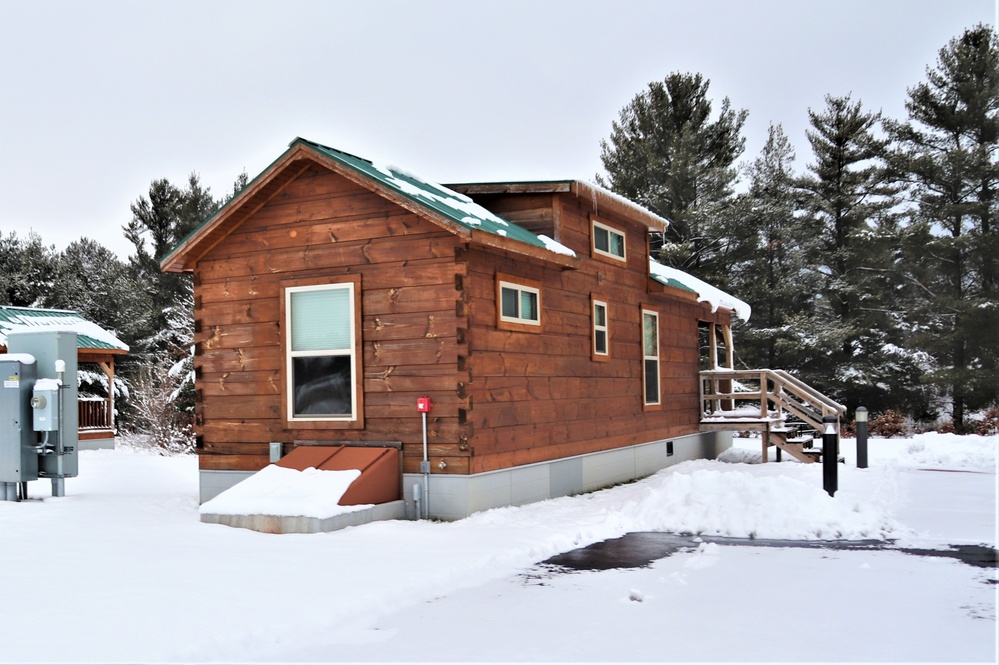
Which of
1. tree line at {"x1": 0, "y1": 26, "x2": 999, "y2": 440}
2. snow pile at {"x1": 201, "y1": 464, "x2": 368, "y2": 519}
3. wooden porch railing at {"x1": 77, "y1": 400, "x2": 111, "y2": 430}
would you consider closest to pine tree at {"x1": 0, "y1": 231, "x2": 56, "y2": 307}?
tree line at {"x1": 0, "y1": 26, "x2": 999, "y2": 440}

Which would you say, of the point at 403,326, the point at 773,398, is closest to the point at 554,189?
the point at 403,326

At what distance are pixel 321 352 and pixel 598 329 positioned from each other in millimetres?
4731

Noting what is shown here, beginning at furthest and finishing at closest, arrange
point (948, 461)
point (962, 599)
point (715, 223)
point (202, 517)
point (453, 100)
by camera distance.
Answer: point (453, 100), point (715, 223), point (948, 461), point (202, 517), point (962, 599)

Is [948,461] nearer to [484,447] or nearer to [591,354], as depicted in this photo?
[591,354]

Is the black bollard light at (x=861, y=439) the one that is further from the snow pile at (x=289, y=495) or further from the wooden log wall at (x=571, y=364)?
the snow pile at (x=289, y=495)

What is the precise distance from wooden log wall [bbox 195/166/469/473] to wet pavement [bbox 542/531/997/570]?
7.11ft

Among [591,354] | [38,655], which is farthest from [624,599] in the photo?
[591,354]

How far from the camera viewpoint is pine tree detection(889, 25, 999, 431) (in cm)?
2642

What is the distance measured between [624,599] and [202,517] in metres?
5.39

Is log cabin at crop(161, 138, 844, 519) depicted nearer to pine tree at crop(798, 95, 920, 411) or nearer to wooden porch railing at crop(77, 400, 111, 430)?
wooden porch railing at crop(77, 400, 111, 430)

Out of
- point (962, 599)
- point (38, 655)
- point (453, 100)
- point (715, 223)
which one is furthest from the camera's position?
point (453, 100)

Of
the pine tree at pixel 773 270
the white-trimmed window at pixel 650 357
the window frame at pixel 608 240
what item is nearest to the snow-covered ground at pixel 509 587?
the window frame at pixel 608 240

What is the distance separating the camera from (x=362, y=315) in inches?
438

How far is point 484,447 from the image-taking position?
10.8 m
